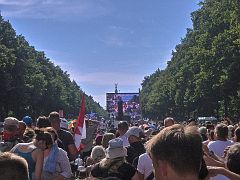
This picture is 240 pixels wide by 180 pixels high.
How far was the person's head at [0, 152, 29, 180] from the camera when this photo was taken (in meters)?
3.39

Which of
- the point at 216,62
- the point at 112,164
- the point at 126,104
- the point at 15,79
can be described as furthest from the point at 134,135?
the point at 15,79

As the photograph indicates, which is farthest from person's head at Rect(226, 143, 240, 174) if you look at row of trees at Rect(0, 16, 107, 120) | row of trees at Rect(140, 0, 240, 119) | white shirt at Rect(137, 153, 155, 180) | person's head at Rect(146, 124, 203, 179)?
row of trees at Rect(0, 16, 107, 120)

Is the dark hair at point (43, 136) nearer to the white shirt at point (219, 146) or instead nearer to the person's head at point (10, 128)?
the person's head at point (10, 128)

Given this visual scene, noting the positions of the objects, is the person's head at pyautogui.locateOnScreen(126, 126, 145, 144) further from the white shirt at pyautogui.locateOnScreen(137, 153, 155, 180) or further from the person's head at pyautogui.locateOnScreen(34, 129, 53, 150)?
the person's head at pyautogui.locateOnScreen(34, 129, 53, 150)

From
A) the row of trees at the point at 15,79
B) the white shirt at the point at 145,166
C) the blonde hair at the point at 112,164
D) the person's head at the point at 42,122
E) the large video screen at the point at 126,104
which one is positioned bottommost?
the white shirt at the point at 145,166

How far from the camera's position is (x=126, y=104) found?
62188mm

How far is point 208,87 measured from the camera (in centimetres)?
5453

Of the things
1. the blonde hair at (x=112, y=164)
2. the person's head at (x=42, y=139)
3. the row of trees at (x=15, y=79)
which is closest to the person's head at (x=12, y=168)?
the blonde hair at (x=112, y=164)

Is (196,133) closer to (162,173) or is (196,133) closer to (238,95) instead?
(162,173)

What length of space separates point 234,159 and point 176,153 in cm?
149

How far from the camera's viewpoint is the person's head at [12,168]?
339 centimetres

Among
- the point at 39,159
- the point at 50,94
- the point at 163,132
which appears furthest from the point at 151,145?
the point at 50,94

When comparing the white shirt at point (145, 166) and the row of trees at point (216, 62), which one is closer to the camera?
the white shirt at point (145, 166)

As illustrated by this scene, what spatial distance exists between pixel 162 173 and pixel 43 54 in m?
118
